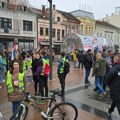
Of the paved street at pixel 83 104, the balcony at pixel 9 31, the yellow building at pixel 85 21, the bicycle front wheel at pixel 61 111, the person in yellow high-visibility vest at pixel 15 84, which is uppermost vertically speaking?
the yellow building at pixel 85 21

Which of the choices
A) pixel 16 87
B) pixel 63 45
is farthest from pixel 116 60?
pixel 63 45

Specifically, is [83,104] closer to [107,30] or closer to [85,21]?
[85,21]

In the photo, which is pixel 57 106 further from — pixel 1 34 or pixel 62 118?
pixel 1 34

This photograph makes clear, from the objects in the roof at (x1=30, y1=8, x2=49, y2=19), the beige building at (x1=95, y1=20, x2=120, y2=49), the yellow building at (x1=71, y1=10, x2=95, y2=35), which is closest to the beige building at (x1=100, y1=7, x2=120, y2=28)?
the beige building at (x1=95, y1=20, x2=120, y2=49)

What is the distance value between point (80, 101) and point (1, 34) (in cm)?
2503

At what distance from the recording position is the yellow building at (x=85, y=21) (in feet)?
147

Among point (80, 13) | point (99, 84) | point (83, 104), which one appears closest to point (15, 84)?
point (83, 104)

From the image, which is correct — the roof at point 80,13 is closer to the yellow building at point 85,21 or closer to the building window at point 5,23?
the yellow building at point 85,21

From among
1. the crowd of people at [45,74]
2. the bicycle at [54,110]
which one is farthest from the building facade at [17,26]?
the bicycle at [54,110]

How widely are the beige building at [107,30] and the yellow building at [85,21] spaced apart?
210 centimetres

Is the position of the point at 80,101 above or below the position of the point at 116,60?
below

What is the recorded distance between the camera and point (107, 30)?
53.2 meters

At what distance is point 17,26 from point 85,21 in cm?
1761

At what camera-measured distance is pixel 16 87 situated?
5.07m
